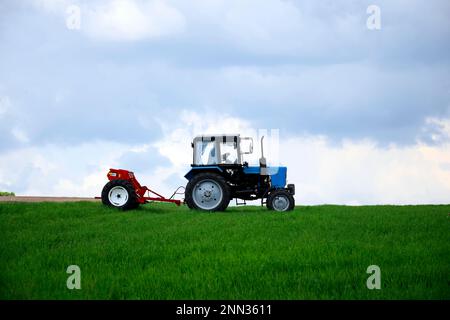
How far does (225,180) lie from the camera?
17094 millimetres

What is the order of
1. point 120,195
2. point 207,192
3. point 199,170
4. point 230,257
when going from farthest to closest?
point 120,195, point 199,170, point 207,192, point 230,257

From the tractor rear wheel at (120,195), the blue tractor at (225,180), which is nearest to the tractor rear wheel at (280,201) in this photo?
the blue tractor at (225,180)

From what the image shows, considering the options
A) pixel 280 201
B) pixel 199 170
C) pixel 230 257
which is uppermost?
pixel 199 170

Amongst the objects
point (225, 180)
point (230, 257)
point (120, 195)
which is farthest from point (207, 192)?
point (230, 257)

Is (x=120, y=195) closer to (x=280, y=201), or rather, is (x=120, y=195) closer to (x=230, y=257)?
(x=280, y=201)

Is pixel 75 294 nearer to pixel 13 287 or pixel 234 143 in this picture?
pixel 13 287

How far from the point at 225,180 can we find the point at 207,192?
30.2 inches

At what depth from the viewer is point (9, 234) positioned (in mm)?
12547

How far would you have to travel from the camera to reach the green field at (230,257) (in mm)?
6941

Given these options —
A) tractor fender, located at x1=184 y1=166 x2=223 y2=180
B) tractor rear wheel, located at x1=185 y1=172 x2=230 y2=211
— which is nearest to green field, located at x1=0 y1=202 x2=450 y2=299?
tractor rear wheel, located at x1=185 y1=172 x2=230 y2=211

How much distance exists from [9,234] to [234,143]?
7593mm

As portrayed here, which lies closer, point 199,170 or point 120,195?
point 199,170

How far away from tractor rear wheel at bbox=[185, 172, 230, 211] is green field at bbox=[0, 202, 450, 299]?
7.67 ft
